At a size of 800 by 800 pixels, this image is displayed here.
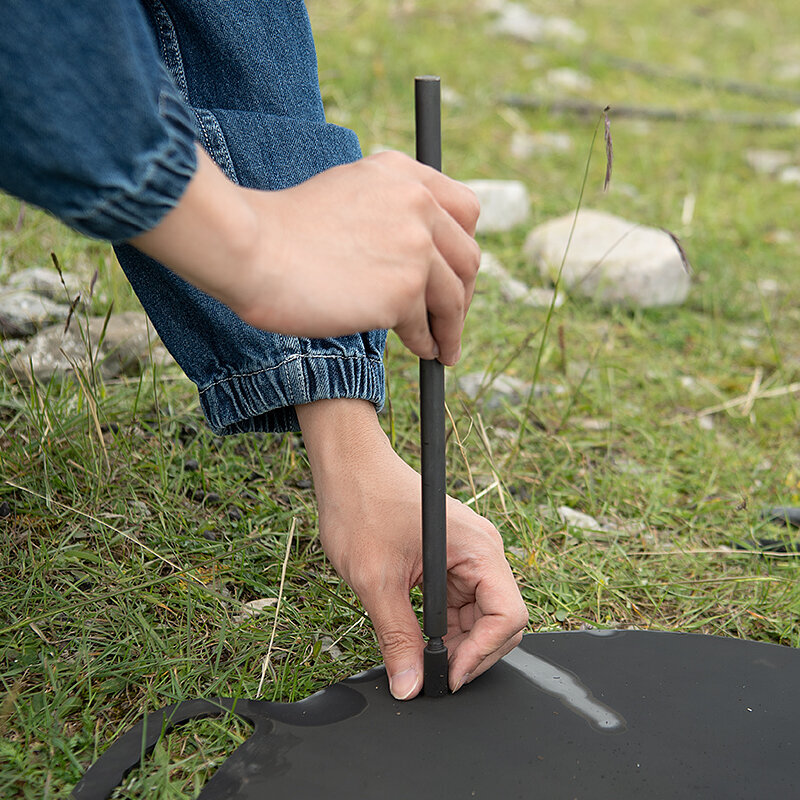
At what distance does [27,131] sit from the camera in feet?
1.97

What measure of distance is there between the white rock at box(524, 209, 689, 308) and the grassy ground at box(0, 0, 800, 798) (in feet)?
0.19

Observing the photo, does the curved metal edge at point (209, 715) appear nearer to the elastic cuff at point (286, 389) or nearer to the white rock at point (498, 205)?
the elastic cuff at point (286, 389)

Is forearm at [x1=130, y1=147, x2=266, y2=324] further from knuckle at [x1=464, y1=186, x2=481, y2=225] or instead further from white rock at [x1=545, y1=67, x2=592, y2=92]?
white rock at [x1=545, y1=67, x2=592, y2=92]

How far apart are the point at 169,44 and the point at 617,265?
4.39 ft

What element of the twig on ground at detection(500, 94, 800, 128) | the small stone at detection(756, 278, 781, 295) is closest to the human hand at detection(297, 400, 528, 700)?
the small stone at detection(756, 278, 781, 295)

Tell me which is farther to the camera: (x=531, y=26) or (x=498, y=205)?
(x=531, y=26)

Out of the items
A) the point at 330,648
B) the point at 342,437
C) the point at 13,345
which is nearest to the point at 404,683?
the point at 330,648

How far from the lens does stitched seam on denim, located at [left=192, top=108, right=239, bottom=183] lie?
3.26ft

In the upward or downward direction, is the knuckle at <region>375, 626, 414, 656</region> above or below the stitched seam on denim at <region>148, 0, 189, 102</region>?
below

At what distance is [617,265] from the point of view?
2.11 metres

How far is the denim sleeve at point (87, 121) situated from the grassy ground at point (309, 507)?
0.47 metres

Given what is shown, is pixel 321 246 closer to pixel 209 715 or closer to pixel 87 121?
pixel 87 121

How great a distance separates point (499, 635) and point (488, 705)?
0.08m

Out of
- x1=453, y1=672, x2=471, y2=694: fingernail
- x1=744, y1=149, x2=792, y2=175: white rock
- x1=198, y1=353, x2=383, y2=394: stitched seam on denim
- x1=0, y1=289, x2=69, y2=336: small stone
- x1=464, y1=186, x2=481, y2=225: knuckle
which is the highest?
x1=464, y1=186, x2=481, y2=225: knuckle
